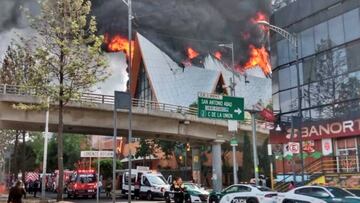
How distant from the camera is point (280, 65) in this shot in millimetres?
43812

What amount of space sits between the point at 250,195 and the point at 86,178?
2639 cm

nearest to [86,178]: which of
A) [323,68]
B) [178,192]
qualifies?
[178,192]

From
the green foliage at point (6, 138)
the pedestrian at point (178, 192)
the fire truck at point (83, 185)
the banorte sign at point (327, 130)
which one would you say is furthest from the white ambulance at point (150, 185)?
the green foliage at point (6, 138)

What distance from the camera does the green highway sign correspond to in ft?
107

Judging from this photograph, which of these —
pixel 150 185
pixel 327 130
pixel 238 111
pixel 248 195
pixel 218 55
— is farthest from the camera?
pixel 218 55

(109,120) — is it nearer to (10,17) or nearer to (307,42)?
(307,42)

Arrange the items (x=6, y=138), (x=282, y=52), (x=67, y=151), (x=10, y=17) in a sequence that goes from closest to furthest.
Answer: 1. (x=282, y=52)
2. (x=6, y=138)
3. (x=67, y=151)
4. (x=10, y=17)

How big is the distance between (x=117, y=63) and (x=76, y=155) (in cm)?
3137

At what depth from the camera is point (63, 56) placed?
98.8 ft

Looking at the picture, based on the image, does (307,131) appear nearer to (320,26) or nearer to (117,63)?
(320,26)

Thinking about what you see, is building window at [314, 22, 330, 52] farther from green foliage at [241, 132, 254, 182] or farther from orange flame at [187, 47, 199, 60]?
orange flame at [187, 47, 199, 60]

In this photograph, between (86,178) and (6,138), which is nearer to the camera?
(86,178)

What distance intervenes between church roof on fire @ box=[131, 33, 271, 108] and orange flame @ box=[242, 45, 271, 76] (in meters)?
4.88

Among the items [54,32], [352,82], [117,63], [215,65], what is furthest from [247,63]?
[54,32]
